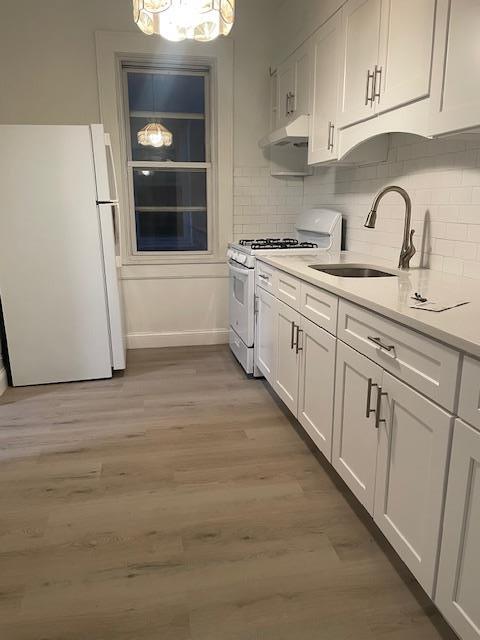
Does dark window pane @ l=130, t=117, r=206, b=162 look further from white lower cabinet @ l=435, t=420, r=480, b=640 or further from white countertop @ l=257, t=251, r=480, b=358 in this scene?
white lower cabinet @ l=435, t=420, r=480, b=640

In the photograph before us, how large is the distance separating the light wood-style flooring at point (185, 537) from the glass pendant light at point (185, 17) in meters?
2.01

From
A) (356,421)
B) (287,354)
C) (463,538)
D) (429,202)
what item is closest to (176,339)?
(287,354)

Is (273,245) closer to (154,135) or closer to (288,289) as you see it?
(288,289)

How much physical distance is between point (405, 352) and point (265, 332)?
5.43 feet

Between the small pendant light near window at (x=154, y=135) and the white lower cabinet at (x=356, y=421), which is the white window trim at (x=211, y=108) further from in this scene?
the white lower cabinet at (x=356, y=421)

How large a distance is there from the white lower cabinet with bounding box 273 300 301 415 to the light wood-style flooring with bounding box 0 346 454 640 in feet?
0.67

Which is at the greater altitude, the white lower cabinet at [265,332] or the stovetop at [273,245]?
the stovetop at [273,245]

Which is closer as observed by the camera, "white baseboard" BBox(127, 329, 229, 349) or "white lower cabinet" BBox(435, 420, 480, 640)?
"white lower cabinet" BBox(435, 420, 480, 640)

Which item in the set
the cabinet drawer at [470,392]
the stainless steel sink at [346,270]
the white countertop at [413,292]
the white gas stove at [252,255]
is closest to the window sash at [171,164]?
the white gas stove at [252,255]

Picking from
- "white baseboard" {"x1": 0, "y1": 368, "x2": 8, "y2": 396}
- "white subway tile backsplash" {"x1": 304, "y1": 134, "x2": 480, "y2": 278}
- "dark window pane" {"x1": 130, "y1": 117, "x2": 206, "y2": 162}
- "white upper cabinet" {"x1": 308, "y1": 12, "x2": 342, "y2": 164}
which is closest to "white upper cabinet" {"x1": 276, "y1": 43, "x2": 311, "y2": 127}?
"white upper cabinet" {"x1": 308, "y1": 12, "x2": 342, "y2": 164}

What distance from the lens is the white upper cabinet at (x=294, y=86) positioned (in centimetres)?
308

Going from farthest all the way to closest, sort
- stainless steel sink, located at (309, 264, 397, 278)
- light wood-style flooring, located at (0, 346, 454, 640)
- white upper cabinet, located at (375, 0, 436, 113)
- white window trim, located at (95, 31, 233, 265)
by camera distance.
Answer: white window trim, located at (95, 31, 233, 265), stainless steel sink, located at (309, 264, 397, 278), white upper cabinet, located at (375, 0, 436, 113), light wood-style flooring, located at (0, 346, 454, 640)

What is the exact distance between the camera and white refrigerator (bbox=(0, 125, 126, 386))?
2.96 metres

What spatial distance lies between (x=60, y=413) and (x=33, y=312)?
75 centimetres
